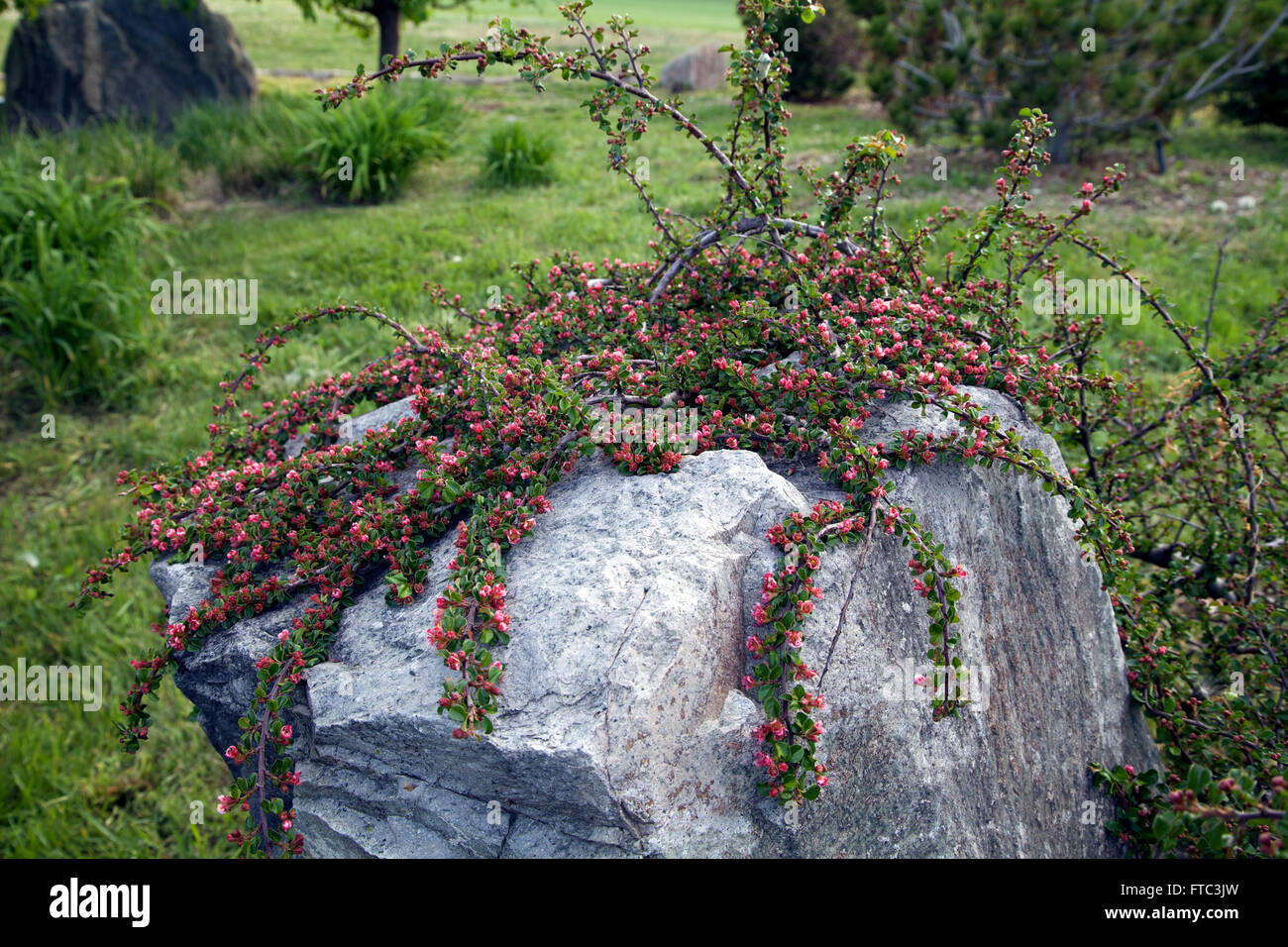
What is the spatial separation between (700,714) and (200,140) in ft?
29.4

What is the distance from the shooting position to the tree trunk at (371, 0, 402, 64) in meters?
11.0

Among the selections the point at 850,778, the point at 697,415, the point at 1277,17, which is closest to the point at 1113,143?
the point at 1277,17

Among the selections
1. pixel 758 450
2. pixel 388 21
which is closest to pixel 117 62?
pixel 388 21

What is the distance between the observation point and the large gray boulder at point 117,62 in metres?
9.39

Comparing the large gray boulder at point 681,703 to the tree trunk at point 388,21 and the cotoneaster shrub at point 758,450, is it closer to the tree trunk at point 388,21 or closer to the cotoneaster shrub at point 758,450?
the cotoneaster shrub at point 758,450

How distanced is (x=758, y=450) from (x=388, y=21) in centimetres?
1087

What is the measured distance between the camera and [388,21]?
1120 centimetres

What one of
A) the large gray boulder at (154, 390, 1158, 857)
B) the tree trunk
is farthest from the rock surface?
the large gray boulder at (154, 390, 1158, 857)

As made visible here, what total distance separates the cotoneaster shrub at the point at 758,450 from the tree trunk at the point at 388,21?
9.44 m

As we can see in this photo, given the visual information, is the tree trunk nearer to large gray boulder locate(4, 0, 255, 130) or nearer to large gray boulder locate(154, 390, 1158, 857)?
large gray boulder locate(4, 0, 255, 130)

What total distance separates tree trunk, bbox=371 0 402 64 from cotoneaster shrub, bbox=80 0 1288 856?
9.44m

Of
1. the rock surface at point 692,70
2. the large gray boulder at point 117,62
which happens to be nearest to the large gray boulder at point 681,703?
the large gray boulder at point 117,62
